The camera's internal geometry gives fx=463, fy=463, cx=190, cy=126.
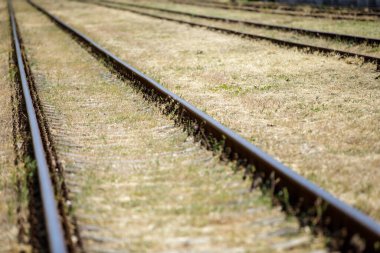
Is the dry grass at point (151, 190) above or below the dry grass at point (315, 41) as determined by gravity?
below

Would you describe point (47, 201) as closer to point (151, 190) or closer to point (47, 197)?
point (47, 197)

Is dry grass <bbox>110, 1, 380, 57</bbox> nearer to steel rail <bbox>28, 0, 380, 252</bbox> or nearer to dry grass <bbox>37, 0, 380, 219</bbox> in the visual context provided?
dry grass <bbox>37, 0, 380, 219</bbox>

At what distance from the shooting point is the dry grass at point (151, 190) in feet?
11.6

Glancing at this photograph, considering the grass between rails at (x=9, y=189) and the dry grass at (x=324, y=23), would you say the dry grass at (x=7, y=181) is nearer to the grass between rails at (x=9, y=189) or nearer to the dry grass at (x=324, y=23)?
the grass between rails at (x=9, y=189)

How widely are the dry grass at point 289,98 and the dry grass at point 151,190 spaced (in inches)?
31.7

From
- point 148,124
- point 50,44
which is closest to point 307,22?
point 50,44

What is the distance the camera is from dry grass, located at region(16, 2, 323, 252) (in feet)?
11.6

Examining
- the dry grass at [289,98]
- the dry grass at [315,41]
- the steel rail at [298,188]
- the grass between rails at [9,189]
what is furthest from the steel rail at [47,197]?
the dry grass at [315,41]

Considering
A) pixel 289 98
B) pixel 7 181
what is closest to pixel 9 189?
pixel 7 181

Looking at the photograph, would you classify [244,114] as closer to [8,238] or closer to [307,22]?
[8,238]

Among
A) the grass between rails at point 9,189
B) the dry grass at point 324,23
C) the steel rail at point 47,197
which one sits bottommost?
the grass between rails at point 9,189

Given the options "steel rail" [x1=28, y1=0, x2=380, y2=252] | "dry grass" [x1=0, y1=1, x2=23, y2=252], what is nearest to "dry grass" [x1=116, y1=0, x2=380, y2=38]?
"steel rail" [x1=28, y1=0, x2=380, y2=252]

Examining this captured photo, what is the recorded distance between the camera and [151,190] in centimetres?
445

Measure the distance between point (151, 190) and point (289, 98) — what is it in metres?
3.79
